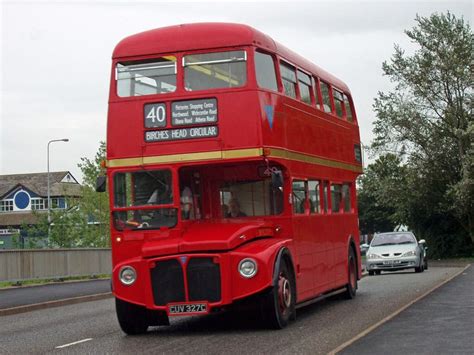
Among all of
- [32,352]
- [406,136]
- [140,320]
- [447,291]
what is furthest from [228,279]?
[406,136]

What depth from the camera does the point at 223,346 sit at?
1241 centimetres

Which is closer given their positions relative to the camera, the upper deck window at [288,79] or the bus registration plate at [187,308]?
the bus registration plate at [187,308]

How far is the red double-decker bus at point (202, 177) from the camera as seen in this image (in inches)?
537

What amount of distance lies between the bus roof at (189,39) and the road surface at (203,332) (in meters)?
4.09

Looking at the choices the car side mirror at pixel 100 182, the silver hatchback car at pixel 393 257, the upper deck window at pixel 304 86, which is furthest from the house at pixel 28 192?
the car side mirror at pixel 100 182

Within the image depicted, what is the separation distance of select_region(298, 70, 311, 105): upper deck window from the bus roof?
2.08 meters

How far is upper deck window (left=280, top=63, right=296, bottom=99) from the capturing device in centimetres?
1587

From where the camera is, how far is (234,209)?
15.4 m

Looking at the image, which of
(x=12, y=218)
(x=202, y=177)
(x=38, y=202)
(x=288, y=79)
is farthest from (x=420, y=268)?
(x=38, y=202)

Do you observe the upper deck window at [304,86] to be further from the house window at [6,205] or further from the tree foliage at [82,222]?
the house window at [6,205]

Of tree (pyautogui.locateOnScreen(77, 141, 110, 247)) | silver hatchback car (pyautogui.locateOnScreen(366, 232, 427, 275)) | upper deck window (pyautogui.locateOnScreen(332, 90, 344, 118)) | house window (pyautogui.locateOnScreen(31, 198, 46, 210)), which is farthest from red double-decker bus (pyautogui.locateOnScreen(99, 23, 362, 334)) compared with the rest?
house window (pyautogui.locateOnScreen(31, 198, 46, 210))

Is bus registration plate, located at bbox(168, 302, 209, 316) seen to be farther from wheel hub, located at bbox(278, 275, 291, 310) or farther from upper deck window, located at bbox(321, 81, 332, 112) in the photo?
upper deck window, located at bbox(321, 81, 332, 112)

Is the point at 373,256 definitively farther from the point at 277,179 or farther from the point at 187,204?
the point at 277,179

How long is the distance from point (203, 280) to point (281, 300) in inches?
52.1
